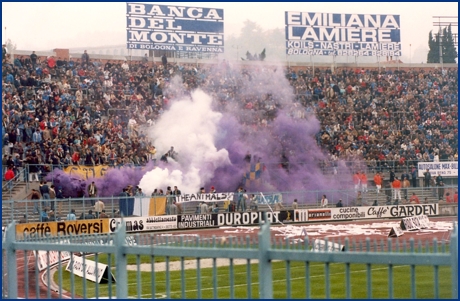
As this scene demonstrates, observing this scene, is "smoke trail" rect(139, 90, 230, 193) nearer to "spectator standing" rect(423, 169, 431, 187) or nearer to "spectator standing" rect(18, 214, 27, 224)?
"spectator standing" rect(18, 214, 27, 224)

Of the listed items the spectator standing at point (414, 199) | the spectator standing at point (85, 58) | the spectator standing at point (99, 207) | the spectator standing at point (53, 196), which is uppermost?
the spectator standing at point (85, 58)

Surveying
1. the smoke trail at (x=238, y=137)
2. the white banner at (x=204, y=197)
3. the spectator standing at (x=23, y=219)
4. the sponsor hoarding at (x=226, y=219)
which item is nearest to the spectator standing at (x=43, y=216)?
the spectator standing at (x=23, y=219)

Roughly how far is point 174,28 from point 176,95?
7139 millimetres

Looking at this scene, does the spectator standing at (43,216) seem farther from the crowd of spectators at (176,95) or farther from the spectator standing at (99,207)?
the crowd of spectators at (176,95)

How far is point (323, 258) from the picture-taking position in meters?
6.84

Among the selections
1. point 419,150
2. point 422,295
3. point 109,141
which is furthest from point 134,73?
point 422,295

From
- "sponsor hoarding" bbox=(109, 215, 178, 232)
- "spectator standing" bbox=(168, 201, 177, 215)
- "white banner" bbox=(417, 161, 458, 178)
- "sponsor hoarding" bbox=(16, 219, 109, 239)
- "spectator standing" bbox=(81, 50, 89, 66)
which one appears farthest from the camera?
"white banner" bbox=(417, 161, 458, 178)

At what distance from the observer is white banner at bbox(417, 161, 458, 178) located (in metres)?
44.6

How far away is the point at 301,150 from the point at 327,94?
6193 mm

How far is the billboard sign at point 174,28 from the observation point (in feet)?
163

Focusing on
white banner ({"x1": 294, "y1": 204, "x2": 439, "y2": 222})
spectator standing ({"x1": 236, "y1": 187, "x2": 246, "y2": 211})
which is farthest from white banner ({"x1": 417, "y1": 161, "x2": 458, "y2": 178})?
spectator standing ({"x1": 236, "y1": 187, "x2": 246, "y2": 211})

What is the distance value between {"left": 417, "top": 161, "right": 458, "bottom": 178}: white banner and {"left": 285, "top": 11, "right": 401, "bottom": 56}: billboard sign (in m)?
14.3

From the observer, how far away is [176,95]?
45.3 m

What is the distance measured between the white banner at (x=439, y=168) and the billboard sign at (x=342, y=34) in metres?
14.3
